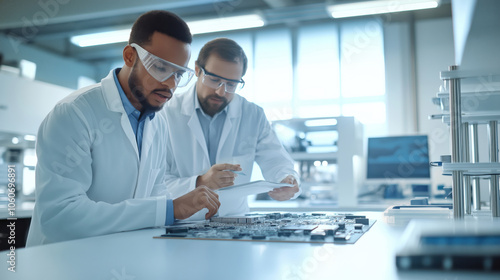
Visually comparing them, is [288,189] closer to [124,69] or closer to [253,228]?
[253,228]

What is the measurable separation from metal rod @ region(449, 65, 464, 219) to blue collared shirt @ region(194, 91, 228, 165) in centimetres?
132

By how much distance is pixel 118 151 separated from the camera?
148cm

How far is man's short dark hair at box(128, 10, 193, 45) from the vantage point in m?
1.50

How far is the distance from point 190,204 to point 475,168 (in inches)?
35.7

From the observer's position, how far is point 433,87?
6.38 meters

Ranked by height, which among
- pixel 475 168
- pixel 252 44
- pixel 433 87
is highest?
pixel 252 44

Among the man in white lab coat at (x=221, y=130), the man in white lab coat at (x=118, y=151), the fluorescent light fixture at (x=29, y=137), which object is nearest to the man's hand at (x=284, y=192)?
the man in white lab coat at (x=221, y=130)

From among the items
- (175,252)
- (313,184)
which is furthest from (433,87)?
(175,252)

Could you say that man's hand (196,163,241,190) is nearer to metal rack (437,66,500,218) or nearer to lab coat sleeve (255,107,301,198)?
lab coat sleeve (255,107,301,198)

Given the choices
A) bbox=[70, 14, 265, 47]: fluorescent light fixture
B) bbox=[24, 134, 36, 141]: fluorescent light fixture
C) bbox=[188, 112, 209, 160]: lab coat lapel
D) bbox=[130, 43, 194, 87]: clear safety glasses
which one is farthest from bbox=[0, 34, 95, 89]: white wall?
bbox=[130, 43, 194, 87]: clear safety glasses

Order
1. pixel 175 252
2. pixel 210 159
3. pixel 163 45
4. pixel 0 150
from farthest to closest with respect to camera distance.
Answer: pixel 0 150
pixel 210 159
pixel 163 45
pixel 175 252

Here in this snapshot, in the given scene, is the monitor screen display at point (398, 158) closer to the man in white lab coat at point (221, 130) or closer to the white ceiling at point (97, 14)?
the man in white lab coat at point (221, 130)

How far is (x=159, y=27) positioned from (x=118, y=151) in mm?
491

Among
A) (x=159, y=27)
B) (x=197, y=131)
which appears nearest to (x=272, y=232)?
(x=159, y=27)
